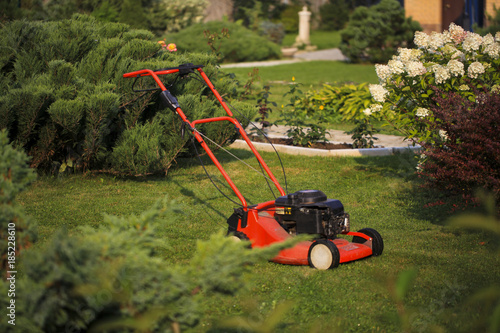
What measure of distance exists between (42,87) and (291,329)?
4.03 metres

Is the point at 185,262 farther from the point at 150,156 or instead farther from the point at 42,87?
the point at 42,87

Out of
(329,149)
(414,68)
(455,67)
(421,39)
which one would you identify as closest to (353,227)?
(414,68)

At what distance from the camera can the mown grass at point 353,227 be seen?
3.44 m

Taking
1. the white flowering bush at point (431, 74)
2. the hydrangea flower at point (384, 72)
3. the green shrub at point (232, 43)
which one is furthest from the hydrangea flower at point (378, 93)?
the green shrub at point (232, 43)

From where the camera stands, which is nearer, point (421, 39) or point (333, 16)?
point (421, 39)

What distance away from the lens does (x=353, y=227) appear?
5352 millimetres

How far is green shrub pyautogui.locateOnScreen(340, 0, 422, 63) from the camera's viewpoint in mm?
20500

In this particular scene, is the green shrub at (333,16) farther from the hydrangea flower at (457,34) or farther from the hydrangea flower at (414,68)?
the hydrangea flower at (414,68)

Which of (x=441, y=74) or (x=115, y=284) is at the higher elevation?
(x=115, y=284)

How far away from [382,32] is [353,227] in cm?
1663

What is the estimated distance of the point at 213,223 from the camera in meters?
5.53

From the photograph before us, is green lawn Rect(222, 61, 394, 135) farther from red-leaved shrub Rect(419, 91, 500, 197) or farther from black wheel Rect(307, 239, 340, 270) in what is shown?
black wheel Rect(307, 239, 340, 270)

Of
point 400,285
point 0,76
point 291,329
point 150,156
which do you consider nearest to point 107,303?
point 400,285

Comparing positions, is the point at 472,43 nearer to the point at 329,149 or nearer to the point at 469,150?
the point at 469,150
